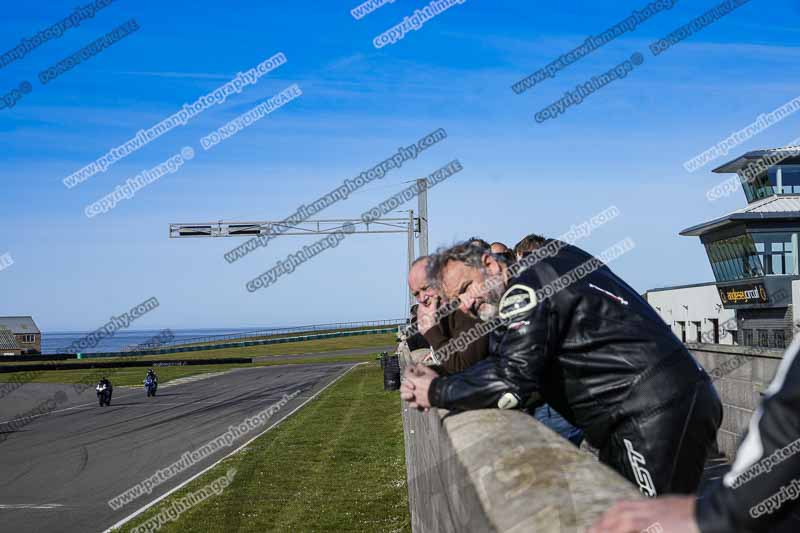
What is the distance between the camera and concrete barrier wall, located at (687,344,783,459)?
7105mm

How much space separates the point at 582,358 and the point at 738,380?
5.14 meters

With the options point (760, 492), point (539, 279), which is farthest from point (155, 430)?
point (760, 492)

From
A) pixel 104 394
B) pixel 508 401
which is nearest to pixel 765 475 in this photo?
pixel 508 401

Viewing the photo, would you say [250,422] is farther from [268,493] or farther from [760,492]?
[760,492]

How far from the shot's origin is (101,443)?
63.3 ft

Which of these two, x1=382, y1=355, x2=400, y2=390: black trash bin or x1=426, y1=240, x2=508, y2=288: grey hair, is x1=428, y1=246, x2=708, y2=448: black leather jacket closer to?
x1=426, y1=240, x2=508, y2=288: grey hair

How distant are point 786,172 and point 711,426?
4050 centimetres

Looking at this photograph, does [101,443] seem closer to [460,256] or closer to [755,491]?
[460,256]

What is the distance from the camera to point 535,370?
121 inches

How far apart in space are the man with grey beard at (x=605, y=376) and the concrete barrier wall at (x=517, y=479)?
160mm

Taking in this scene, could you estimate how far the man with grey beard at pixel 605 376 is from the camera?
308cm

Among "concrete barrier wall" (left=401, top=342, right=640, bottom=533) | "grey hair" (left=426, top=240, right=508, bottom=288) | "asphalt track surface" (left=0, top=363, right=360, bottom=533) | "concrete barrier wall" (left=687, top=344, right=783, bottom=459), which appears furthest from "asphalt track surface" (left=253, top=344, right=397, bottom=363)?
"concrete barrier wall" (left=401, top=342, right=640, bottom=533)

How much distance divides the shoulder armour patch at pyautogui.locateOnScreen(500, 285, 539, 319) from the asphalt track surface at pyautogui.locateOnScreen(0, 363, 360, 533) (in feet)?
29.5

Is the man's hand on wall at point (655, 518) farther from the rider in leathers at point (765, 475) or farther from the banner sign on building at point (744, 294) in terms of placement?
the banner sign on building at point (744, 294)
